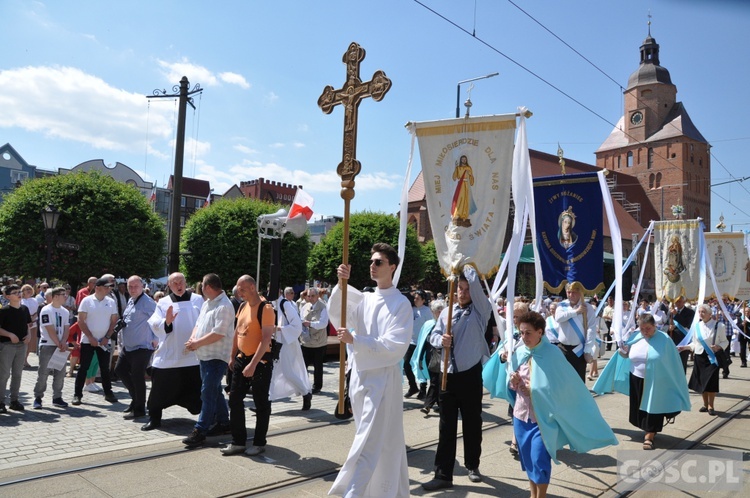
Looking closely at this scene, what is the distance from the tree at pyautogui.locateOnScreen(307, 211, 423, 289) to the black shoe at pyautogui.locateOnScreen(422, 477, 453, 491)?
2963 cm

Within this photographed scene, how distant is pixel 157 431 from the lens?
7391mm

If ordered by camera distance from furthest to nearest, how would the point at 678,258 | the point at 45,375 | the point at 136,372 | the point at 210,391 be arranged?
1. the point at 678,258
2. the point at 45,375
3. the point at 136,372
4. the point at 210,391

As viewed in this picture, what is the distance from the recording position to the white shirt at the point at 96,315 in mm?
9133

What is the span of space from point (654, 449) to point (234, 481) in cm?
493

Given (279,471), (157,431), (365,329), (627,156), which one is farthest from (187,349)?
(627,156)

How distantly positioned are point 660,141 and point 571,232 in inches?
3209

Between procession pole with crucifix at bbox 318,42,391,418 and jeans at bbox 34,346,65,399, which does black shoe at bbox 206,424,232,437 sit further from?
jeans at bbox 34,346,65,399

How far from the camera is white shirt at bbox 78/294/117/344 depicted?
360 inches

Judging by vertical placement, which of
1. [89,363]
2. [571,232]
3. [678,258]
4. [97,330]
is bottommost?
[89,363]

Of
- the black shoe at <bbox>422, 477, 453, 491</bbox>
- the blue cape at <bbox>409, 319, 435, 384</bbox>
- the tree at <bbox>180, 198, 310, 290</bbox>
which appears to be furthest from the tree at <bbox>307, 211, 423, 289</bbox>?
the black shoe at <bbox>422, 477, 453, 491</bbox>

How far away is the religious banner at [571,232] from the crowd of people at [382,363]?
506 millimetres

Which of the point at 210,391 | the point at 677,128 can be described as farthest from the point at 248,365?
the point at 677,128

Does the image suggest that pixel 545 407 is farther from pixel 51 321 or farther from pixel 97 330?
pixel 51 321

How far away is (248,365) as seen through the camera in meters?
6.25
